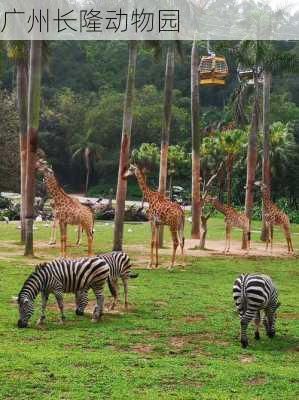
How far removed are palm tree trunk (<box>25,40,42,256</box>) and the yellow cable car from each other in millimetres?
9790

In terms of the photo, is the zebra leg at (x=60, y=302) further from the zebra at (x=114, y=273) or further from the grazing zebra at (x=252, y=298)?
the grazing zebra at (x=252, y=298)

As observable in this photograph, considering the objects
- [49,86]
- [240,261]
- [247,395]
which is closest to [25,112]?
[240,261]

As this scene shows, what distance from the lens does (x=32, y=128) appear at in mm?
18562

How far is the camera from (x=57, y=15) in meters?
19.1

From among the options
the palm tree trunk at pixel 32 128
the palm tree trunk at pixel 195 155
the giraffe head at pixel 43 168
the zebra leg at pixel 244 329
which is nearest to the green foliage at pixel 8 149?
the palm tree trunk at pixel 195 155

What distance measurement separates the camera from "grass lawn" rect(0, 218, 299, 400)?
7379mm

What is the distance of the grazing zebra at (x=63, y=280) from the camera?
10289mm

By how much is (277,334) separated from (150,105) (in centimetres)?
4925

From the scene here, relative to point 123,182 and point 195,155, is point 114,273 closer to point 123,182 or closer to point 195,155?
point 123,182

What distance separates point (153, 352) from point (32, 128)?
35.5 ft

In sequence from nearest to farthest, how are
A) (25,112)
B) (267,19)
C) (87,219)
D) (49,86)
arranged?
1. (87,219)
2. (25,112)
3. (267,19)
4. (49,86)

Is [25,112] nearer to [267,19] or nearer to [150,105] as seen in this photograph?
[267,19]

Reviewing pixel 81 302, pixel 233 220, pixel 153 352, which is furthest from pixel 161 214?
pixel 153 352

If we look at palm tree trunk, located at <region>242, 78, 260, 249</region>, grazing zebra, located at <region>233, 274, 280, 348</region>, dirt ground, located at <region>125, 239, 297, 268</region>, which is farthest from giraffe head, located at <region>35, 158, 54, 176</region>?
grazing zebra, located at <region>233, 274, 280, 348</region>
